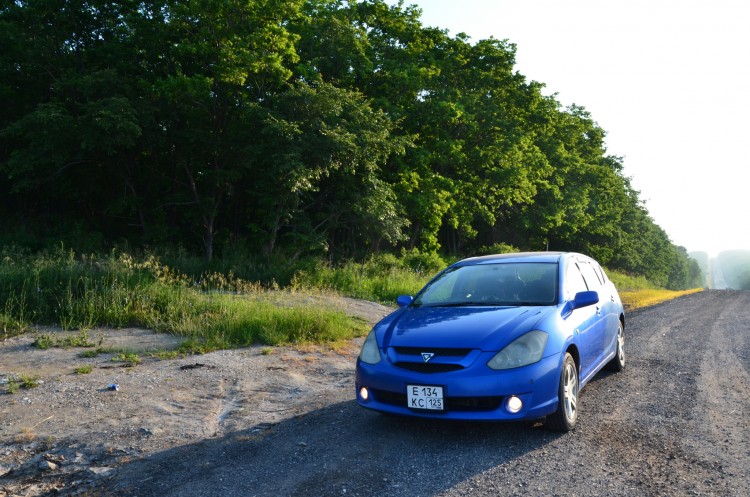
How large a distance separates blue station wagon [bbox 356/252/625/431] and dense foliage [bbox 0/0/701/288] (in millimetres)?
12945

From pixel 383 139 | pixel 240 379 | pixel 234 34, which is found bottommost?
pixel 240 379

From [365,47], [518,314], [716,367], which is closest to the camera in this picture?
[518,314]

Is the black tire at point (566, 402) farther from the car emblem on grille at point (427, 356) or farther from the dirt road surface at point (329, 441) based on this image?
the car emblem on grille at point (427, 356)

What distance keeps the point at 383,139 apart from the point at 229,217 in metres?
9.10

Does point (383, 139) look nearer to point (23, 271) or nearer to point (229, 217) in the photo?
point (229, 217)

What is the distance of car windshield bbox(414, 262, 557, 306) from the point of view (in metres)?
5.79

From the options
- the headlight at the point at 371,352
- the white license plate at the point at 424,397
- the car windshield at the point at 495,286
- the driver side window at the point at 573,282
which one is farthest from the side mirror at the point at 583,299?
the headlight at the point at 371,352

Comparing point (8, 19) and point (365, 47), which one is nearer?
point (8, 19)

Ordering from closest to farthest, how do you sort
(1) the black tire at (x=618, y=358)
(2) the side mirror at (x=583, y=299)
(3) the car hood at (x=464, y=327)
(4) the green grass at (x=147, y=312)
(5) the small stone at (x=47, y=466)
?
(5) the small stone at (x=47, y=466) < (3) the car hood at (x=464, y=327) < (2) the side mirror at (x=583, y=299) < (1) the black tire at (x=618, y=358) < (4) the green grass at (x=147, y=312)

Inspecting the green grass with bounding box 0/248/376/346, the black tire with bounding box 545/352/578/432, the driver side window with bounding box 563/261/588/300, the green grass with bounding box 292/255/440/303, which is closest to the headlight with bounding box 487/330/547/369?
the black tire with bounding box 545/352/578/432

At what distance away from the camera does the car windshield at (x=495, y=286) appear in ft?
19.0

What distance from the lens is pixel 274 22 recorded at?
20.2m

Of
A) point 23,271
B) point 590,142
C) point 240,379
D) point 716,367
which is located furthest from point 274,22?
point 590,142

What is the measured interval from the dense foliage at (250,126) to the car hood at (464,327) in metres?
13.3
